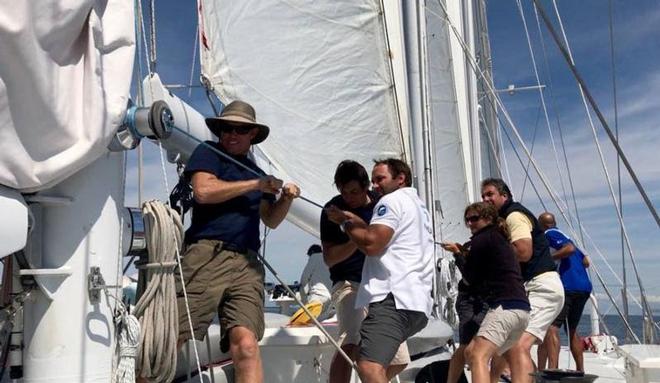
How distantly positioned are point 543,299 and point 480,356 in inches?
43.3

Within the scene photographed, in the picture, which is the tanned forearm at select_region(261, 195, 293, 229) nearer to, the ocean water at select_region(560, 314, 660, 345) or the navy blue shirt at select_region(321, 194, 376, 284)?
the navy blue shirt at select_region(321, 194, 376, 284)

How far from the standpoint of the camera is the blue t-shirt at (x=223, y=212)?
281 cm

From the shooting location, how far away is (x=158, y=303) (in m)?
2.43

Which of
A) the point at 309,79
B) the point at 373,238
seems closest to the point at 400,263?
the point at 373,238

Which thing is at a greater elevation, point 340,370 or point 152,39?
point 152,39

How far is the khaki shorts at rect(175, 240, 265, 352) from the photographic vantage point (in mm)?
2691

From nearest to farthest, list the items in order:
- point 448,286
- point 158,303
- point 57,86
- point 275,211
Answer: point 57,86 < point 158,303 < point 275,211 < point 448,286

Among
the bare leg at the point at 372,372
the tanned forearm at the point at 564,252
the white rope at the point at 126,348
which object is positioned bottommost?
the bare leg at the point at 372,372

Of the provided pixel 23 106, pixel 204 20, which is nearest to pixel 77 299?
pixel 23 106

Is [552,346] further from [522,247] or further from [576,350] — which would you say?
[522,247]

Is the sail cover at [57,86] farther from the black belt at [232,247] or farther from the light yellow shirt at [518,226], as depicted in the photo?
the light yellow shirt at [518,226]

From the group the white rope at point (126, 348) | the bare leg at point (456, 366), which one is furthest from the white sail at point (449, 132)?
the white rope at point (126, 348)

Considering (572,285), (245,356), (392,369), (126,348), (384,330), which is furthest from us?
(572,285)

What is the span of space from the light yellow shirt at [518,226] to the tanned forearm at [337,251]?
1.23m
